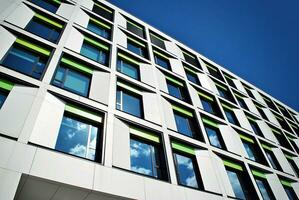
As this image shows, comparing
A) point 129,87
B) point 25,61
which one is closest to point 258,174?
point 129,87

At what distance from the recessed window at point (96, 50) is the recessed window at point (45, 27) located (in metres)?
1.35

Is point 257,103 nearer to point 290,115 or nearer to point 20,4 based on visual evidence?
point 290,115

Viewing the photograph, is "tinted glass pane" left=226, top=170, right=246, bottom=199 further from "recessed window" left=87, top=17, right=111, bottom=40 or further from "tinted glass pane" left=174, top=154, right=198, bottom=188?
"recessed window" left=87, top=17, right=111, bottom=40

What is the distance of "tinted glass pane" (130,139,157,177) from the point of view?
771 centimetres

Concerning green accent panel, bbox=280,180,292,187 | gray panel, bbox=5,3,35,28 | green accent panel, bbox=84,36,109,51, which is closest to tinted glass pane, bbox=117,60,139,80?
green accent panel, bbox=84,36,109,51

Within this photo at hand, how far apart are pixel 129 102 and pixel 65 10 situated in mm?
6633

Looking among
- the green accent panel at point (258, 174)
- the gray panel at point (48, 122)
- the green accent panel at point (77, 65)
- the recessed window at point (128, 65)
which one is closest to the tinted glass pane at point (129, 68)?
the recessed window at point (128, 65)

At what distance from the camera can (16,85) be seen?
276 inches

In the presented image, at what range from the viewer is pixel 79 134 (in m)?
7.31

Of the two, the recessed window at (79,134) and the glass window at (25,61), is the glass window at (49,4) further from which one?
the recessed window at (79,134)

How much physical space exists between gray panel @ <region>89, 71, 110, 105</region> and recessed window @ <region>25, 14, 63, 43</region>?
2.71 meters

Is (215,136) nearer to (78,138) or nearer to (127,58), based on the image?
(127,58)

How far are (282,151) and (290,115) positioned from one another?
10673 mm

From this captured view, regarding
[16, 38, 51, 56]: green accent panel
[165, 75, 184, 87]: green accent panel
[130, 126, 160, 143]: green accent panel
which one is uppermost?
[165, 75, 184, 87]: green accent panel
